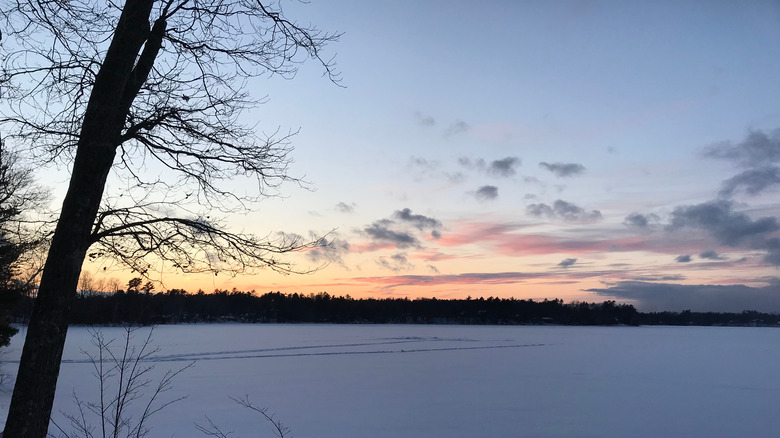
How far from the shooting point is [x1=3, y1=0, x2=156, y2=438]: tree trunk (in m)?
2.93

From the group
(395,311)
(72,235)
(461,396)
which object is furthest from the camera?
(395,311)

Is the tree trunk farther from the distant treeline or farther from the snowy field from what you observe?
the distant treeline

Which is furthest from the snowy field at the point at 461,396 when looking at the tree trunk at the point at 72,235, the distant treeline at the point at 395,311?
the distant treeline at the point at 395,311

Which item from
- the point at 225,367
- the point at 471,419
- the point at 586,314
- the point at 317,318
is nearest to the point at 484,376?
the point at 471,419

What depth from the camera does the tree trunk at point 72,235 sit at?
2934mm

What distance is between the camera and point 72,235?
3037 mm

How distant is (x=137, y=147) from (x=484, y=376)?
746 inches

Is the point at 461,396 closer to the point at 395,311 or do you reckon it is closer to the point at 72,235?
the point at 72,235

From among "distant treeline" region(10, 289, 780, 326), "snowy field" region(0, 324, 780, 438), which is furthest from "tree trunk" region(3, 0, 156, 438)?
"distant treeline" region(10, 289, 780, 326)

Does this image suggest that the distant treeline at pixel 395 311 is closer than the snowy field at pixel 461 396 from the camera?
No

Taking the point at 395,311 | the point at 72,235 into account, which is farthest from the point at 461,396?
the point at 395,311

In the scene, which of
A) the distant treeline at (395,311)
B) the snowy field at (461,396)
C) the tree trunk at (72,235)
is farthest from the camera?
the distant treeline at (395,311)

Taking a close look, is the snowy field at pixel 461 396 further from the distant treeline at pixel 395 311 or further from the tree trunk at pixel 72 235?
the distant treeline at pixel 395 311

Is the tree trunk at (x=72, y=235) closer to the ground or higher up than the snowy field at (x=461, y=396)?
higher up
